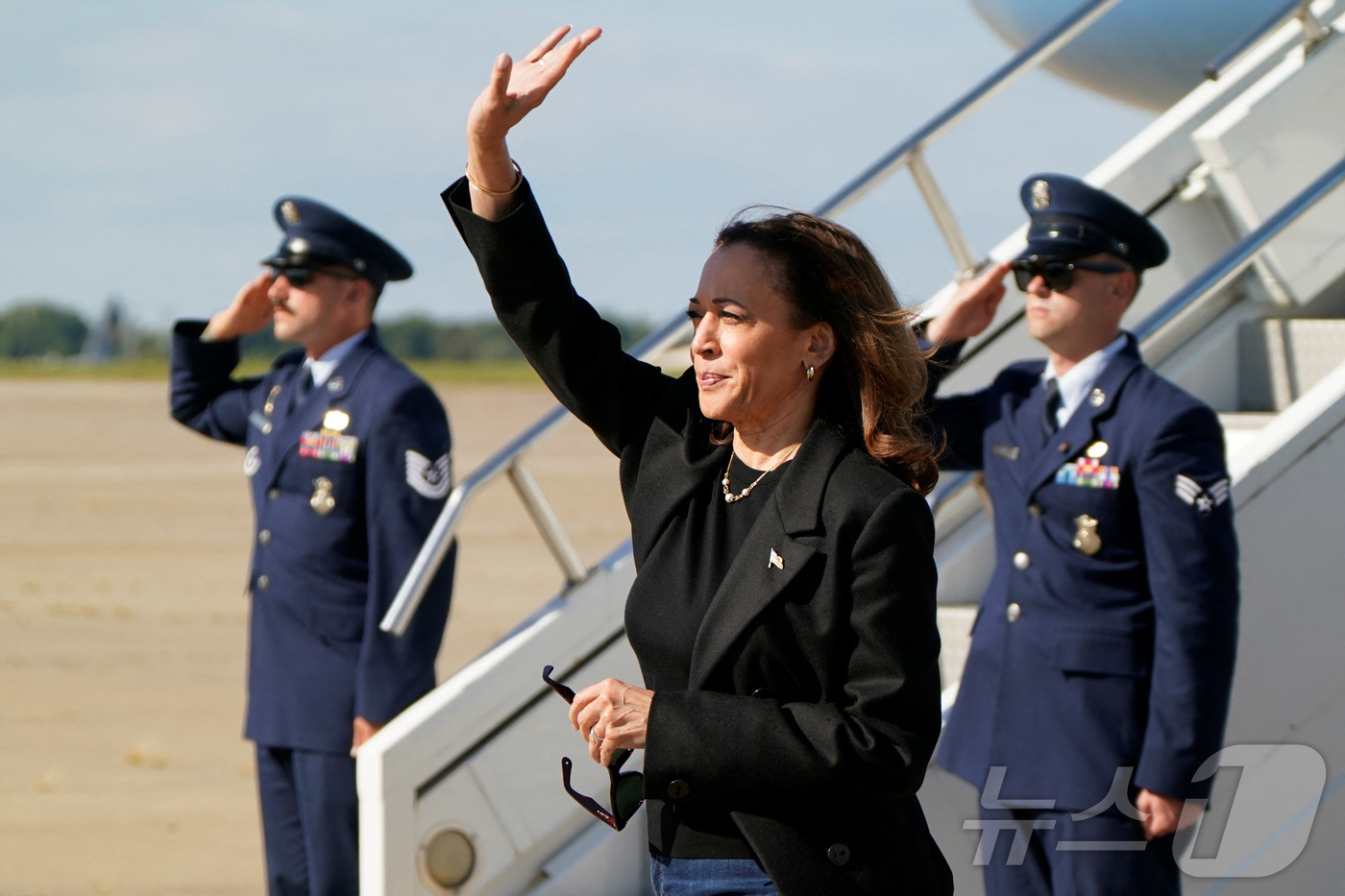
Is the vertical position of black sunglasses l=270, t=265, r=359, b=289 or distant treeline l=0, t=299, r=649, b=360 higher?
black sunglasses l=270, t=265, r=359, b=289

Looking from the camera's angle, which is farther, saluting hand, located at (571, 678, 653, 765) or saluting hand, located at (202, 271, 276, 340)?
saluting hand, located at (202, 271, 276, 340)

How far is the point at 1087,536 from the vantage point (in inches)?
120

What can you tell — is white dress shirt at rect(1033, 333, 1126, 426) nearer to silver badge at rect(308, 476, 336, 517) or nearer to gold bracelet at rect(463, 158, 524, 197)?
gold bracelet at rect(463, 158, 524, 197)

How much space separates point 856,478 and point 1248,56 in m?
3.83

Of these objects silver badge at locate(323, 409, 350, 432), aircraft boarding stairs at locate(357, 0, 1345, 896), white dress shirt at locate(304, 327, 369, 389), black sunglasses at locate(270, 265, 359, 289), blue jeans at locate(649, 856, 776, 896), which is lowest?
aircraft boarding stairs at locate(357, 0, 1345, 896)

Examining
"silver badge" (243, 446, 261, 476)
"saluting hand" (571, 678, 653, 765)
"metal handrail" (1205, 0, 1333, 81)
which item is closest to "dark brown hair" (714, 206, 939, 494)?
"saluting hand" (571, 678, 653, 765)

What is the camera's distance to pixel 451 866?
11.9 ft

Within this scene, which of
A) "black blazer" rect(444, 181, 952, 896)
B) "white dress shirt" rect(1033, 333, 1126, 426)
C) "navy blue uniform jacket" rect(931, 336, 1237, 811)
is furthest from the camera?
"white dress shirt" rect(1033, 333, 1126, 426)

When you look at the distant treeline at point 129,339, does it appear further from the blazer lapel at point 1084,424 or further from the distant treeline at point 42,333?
the blazer lapel at point 1084,424

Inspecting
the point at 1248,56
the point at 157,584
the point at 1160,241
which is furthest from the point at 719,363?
the point at 157,584

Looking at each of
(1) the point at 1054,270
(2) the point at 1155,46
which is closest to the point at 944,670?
(1) the point at 1054,270

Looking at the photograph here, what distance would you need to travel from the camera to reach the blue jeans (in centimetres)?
196

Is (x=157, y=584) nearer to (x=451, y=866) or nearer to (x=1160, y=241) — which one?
(x=451, y=866)

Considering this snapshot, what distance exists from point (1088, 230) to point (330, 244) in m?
1.94
